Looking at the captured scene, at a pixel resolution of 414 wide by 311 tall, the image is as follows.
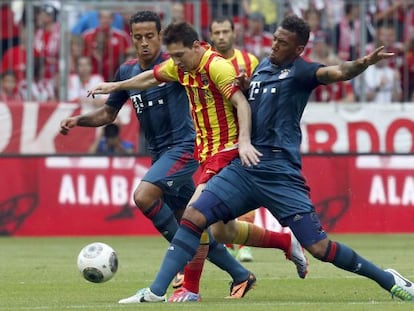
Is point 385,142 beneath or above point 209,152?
beneath

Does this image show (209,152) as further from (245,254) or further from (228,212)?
(245,254)

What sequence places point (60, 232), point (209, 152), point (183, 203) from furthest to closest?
point (60, 232), point (183, 203), point (209, 152)

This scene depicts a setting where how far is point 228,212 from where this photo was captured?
9680mm

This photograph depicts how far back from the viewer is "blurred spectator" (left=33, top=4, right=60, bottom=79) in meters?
20.3

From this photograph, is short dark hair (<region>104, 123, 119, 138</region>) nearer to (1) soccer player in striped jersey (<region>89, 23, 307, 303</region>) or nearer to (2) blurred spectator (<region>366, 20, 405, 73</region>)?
(2) blurred spectator (<region>366, 20, 405, 73</region>)

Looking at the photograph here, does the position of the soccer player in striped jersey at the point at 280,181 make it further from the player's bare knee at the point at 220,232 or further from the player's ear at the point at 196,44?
the player's bare knee at the point at 220,232

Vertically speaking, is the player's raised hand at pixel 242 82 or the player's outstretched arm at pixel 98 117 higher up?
the player's raised hand at pixel 242 82

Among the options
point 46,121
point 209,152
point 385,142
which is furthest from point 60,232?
point 209,152

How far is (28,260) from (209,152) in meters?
5.00

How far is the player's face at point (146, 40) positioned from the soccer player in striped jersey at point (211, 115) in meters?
0.82

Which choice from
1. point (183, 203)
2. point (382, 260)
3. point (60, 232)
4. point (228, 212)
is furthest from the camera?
point (60, 232)

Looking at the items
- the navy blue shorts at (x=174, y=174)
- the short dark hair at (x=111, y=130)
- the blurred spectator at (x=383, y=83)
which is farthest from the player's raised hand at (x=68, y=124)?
the blurred spectator at (x=383, y=83)

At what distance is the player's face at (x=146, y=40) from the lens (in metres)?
11.6

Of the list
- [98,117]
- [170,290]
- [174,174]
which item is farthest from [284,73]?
[170,290]
